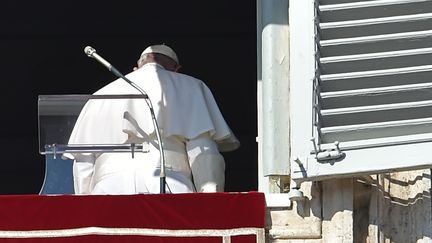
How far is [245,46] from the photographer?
9.59 meters

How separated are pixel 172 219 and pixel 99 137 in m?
0.58

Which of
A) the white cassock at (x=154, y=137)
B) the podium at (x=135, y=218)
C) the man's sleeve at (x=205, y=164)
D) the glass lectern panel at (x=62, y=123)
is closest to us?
the podium at (x=135, y=218)

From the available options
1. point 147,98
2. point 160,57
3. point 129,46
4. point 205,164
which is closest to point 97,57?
point 147,98

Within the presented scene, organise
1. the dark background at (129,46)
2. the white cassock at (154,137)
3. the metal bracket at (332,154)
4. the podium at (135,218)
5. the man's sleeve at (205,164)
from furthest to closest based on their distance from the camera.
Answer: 1. the dark background at (129,46)
2. the man's sleeve at (205,164)
3. the white cassock at (154,137)
4. the podium at (135,218)
5. the metal bracket at (332,154)

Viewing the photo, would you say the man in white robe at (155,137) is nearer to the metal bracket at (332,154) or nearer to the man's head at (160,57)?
the man's head at (160,57)

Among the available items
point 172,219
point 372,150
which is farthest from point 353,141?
point 172,219

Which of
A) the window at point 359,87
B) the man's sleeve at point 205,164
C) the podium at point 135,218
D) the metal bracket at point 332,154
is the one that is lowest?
the podium at point 135,218

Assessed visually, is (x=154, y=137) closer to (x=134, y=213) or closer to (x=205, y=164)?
(x=205, y=164)

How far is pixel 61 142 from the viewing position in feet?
21.1

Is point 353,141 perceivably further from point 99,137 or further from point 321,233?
point 99,137

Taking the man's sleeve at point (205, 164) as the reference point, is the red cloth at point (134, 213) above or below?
A: below

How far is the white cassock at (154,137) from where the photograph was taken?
21.3ft

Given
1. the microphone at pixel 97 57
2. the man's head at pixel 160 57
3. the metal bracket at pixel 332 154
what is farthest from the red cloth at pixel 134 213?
the man's head at pixel 160 57

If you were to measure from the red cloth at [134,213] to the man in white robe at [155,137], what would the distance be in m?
0.36
